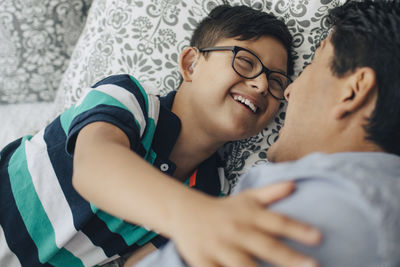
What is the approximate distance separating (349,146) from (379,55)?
16cm

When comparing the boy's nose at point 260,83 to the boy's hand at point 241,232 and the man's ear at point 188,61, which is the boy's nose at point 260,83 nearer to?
the man's ear at point 188,61


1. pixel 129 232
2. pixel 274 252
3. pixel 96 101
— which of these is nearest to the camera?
pixel 274 252

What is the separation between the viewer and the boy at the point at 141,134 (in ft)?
2.68

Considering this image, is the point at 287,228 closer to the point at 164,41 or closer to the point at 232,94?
the point at 232,94

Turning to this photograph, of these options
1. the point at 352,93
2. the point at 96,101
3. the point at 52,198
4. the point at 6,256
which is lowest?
the point at 6,256

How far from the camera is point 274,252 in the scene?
0.42m

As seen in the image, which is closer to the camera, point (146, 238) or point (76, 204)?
point (76, 204)

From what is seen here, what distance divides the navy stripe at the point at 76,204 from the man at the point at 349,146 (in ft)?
1.30

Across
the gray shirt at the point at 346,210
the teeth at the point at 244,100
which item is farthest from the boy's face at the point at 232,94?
the gray shirt at the point at 346,210

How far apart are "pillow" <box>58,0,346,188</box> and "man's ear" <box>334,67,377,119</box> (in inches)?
16.5

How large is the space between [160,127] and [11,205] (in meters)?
0.41

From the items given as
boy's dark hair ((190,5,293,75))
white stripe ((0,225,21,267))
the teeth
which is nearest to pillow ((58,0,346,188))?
boy's dark hair ((190,5,293,75))

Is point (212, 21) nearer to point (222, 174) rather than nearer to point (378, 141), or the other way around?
point (222, 174)

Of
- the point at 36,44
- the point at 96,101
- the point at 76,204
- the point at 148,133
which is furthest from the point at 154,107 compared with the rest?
the point at 36,44
